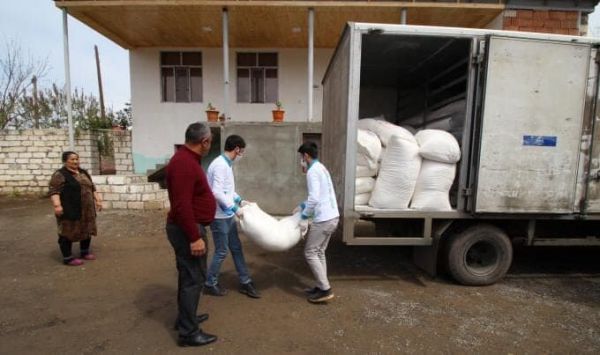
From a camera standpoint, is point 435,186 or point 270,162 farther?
point 270,162

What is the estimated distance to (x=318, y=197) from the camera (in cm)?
311

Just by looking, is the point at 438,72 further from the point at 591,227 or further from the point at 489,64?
the point at 591,227

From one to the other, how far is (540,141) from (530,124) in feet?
0.70

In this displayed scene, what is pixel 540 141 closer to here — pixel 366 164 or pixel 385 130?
pixel 385 130

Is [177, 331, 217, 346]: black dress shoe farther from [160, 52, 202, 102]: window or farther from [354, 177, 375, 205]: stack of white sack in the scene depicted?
[160, 52, 202, 102]: window

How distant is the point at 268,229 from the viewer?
10.6 ft

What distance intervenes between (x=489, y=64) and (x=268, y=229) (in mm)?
2825

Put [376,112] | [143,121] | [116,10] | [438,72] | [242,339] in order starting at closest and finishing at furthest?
[242,339] < [438,72] < [376,112] < [116,10] < [143,121]

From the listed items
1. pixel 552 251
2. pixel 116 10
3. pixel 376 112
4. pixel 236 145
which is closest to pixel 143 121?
pixel 116 10

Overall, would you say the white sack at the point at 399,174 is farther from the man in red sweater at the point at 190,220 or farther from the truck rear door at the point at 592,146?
the man in red sweater at the point at 190,220

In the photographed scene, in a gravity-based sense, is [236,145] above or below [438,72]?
below

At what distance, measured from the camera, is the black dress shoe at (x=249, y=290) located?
3447mm

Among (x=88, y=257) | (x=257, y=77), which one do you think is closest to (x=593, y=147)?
(x=88, y=257)

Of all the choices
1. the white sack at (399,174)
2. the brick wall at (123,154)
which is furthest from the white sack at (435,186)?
the brick wall at (123,154)
